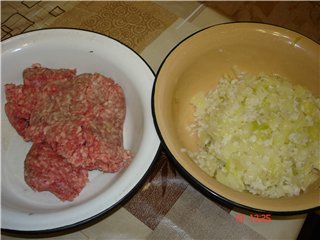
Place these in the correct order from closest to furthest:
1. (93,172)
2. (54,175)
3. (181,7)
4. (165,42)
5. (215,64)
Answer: (54,175) < (93,172) < (215,64) < (165,42) < (181,7)

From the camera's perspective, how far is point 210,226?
152cm

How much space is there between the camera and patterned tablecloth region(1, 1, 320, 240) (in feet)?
4.95

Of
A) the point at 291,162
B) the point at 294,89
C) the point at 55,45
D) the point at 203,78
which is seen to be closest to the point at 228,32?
the point at 203,78

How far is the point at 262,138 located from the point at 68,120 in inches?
34.2

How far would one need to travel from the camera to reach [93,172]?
1.59 metres

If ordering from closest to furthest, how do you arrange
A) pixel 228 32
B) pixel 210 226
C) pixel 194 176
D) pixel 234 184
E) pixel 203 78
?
pixel 194 176 → pixel 234 184 → pixel 210 226 → pixel 228 32 → pixel 203 78

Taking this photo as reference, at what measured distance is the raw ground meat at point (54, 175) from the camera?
1445 millimetres

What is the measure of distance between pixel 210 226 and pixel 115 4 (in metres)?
1.51

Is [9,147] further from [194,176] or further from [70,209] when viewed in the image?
[194,176]

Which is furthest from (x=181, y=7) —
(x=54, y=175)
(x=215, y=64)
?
(x=54, y=175)

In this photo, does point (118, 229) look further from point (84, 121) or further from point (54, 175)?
point (84, 121)

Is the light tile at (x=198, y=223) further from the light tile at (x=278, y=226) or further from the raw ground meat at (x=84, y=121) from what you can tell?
the raw ground meat at (x=84, y=121)

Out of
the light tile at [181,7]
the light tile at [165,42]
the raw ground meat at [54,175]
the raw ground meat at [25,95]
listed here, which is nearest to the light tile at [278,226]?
the raw ground meat at [54,175]

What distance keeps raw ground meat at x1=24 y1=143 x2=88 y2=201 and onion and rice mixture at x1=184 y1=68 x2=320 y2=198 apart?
1.73ft
